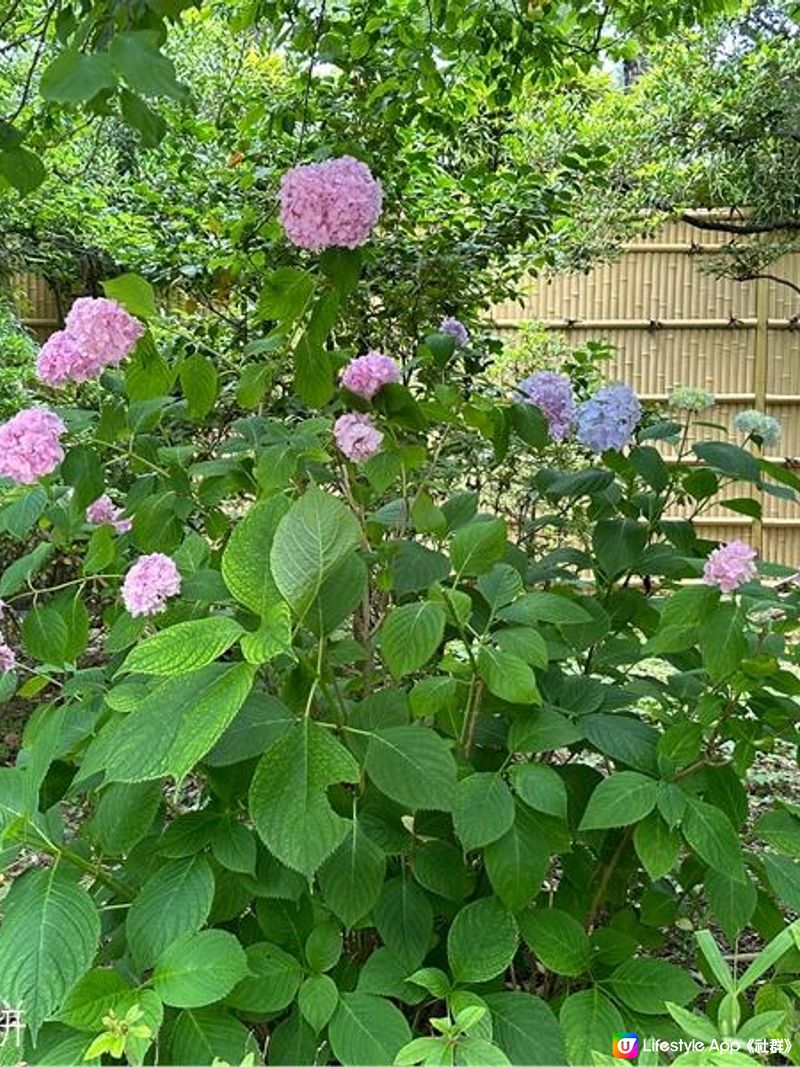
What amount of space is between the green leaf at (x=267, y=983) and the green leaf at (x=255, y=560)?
29 cm

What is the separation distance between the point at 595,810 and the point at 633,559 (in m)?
0.39

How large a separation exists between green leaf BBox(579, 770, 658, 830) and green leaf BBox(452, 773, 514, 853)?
0.21 feet

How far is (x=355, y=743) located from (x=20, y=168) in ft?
2.03

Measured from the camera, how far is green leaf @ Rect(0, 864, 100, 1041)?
0.58 metres

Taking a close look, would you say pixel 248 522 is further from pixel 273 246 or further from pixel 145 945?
pixel 273 246

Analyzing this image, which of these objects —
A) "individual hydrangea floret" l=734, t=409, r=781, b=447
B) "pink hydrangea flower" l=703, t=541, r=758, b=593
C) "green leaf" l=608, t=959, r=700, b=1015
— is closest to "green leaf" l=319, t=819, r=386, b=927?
"green leaf" l=608, t=959, r=700, b=1015

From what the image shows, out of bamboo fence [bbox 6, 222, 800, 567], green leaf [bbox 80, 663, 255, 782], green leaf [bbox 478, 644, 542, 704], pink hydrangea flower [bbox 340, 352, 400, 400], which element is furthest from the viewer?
bamboo fence [bbox 6, 222, 800, 567]

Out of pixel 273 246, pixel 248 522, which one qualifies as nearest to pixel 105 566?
pixel 248 522

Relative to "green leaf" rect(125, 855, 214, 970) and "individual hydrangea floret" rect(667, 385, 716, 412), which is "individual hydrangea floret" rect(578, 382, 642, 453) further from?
"green leaf" rect(125, 855, 214, 970)

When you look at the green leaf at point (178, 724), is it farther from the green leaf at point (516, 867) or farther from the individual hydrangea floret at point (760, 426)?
the individual hydrangea floret at point (760, 426)

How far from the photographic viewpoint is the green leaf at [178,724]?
1.79 feet

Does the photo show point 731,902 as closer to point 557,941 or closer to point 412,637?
point 557,941

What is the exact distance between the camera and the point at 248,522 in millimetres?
637

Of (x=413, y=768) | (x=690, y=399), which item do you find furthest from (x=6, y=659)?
(x=690, y=399)
